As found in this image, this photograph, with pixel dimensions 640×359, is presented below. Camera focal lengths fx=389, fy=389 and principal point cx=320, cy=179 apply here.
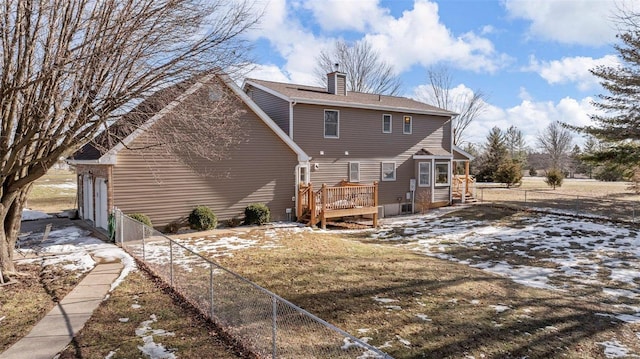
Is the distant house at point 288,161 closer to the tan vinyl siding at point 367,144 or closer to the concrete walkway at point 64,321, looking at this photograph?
the tan vinyl siding at point 367,144

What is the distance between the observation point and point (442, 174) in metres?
22.6

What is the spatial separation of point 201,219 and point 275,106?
713cm

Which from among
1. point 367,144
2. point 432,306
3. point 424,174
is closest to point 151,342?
point 432,306

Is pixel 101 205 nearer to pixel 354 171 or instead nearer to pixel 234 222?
pixel 234 222

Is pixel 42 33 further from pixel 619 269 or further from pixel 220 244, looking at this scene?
pixel 619 269

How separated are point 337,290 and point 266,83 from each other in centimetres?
1507

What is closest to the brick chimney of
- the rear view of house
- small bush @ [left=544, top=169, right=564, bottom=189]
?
the rear view of house

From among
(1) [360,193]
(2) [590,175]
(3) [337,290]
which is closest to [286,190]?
(1) [360,193]

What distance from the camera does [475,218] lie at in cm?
1867

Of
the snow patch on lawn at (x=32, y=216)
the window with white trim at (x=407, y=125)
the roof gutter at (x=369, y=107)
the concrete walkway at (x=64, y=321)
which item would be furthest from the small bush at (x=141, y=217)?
the window with white trim at (x=407, y=125)

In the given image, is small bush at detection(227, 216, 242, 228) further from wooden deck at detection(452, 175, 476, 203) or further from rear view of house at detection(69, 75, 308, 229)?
wooden deck at detection(452, 175, 476, 203)

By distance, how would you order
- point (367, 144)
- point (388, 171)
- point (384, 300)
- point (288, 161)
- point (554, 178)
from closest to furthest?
point (384, 300) < point (288, 161) < point (367, 144) < point (388, 171) < point (554, 178)

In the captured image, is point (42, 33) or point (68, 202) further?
point (68, 202)

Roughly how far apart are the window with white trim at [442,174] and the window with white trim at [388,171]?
9.96 feet
